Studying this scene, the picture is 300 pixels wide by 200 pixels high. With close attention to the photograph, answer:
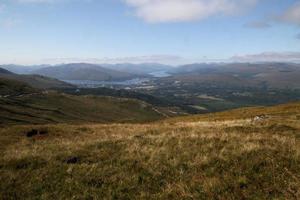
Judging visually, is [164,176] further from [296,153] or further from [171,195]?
[296,153]

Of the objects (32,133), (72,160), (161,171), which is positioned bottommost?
(32,133)

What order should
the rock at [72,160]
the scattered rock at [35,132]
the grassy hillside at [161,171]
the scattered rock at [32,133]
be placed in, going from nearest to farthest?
1. the grassy hillside at [161,171]
2. the rock at [72,160]
3. the scattered rock at [32,133]
4. the scattered rock at [35,132]

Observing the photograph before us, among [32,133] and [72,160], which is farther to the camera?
[32,133]

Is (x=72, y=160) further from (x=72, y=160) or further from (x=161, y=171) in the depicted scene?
(x=161, y=171)

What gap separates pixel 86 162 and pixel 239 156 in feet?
19.2

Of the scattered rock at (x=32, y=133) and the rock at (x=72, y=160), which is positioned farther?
the scattered rock at (x=32, y=133)

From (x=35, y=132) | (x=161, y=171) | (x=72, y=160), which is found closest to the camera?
(x=161, y=171)

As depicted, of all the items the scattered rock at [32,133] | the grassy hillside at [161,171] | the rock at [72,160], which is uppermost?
the grassy hillside at [161,171]

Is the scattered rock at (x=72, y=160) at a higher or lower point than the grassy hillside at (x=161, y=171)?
lower

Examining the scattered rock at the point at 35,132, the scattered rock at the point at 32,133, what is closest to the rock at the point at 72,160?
the scattered rock at the point at 32,133

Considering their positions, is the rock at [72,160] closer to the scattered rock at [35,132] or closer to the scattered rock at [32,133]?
the scattered rock at [32,133]

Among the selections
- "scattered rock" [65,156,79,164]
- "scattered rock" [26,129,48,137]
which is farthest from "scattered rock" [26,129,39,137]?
"scattered rock" [65,156,79,164]

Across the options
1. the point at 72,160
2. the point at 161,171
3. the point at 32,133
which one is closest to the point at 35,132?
the point at 32,133

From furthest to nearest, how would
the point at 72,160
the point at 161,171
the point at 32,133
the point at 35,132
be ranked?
the point at 35,132
the point at 32,133
the point at 72,160
the point at 161,171
